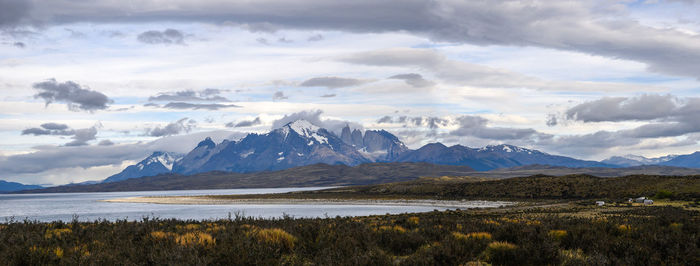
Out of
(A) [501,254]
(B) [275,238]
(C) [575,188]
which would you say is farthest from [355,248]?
(C) [575,188]

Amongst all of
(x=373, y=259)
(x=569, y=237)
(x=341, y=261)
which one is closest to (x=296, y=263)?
(x=341, y=261)

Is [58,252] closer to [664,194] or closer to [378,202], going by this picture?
[664,194]

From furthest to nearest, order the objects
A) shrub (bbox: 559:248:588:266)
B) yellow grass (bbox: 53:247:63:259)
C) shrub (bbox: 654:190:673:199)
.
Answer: shrub (bbox: 654:190:673:199), yellow grass (bbox: 53:247:63:259), shrub (bbox: 559:248:588:266)

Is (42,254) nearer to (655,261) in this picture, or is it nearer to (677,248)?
(655,261)

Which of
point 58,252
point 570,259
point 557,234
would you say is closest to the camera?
point 570,259

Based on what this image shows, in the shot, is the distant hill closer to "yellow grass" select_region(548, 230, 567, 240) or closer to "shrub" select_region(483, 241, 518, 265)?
"yellow grass" select_region(548, 230, 567, 240)

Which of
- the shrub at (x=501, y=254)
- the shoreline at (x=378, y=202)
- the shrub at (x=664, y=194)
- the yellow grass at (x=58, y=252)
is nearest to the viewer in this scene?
the yellow grass at (x=58, y=252)

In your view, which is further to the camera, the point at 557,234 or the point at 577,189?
the point at 577,189

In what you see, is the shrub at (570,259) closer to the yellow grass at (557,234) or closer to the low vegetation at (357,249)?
the low vegetation at (357,249)

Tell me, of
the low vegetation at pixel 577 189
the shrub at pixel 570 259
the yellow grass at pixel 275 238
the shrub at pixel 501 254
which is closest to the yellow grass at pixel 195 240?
the yellow grass at pixel 275 238

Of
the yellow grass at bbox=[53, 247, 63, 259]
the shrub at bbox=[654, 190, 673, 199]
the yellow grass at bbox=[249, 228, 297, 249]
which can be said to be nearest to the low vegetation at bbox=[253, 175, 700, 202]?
the shrub at bbox=[654, 190, 673, 199]

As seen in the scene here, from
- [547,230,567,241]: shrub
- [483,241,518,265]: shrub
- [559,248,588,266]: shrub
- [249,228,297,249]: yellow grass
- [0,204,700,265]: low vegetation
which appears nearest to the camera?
[559,248,588,266]: shrub

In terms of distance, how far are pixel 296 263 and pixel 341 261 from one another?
1.02 metres

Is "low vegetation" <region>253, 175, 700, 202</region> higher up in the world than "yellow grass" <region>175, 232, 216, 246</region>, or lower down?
lower down
